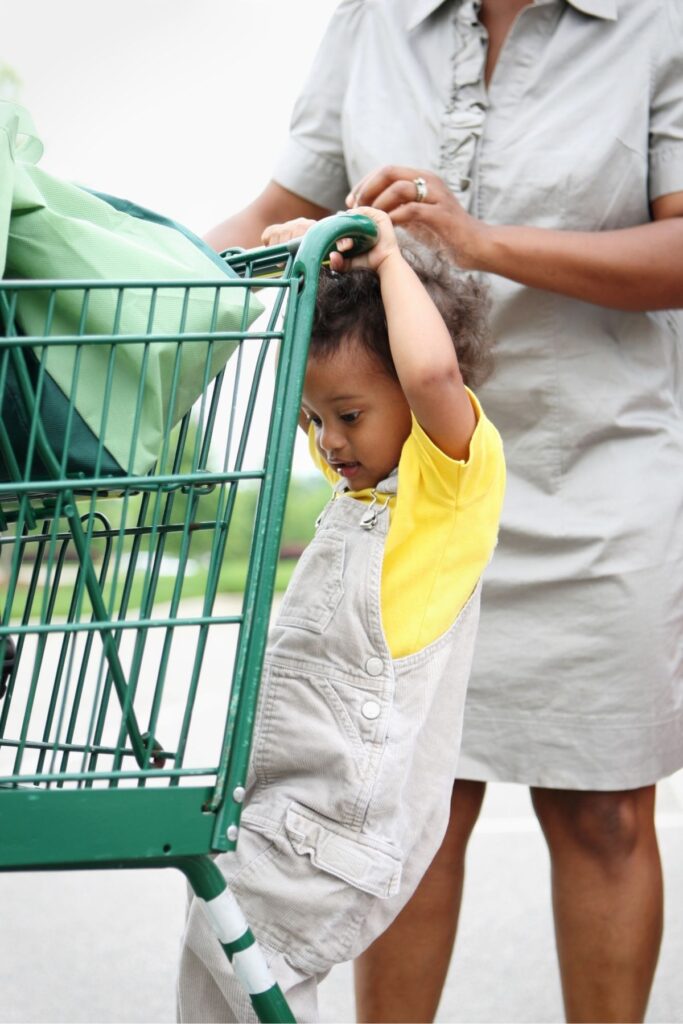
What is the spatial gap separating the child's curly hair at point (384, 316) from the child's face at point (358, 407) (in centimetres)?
2

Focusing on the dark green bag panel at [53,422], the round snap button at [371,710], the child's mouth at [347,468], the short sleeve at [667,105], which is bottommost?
the round snap button at [371,710]

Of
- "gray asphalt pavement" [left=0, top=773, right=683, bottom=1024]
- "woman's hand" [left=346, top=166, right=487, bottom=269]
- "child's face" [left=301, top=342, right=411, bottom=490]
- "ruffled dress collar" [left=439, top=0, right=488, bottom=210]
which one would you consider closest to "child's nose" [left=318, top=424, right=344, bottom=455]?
"child's face" [left=301, top=342, right=411, bottom=490]

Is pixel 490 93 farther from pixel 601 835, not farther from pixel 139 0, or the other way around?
pixel 139 0

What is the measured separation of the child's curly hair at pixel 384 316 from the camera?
1.71m

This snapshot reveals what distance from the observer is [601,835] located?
209 cm

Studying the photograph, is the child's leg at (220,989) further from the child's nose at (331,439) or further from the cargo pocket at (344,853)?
the child's nose at (331,439)

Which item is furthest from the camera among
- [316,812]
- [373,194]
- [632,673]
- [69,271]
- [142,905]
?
[142,905]

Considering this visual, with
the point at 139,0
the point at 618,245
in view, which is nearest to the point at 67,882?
the point at 618,245

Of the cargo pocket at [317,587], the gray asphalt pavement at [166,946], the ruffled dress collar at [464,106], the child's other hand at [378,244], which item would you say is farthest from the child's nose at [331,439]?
the gray asphalt pavement at [166,946]

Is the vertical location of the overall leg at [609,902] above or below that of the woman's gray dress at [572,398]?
below

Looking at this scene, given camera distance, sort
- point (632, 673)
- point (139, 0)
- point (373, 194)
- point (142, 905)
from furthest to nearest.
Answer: point (139, 0) → point (142, 905) → point (632, 673) → point (373, 194)

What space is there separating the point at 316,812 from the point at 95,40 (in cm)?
782

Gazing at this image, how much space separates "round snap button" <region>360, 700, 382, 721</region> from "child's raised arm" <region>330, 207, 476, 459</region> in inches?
12.5

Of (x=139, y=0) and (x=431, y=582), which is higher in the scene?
(x=431, y=582)
